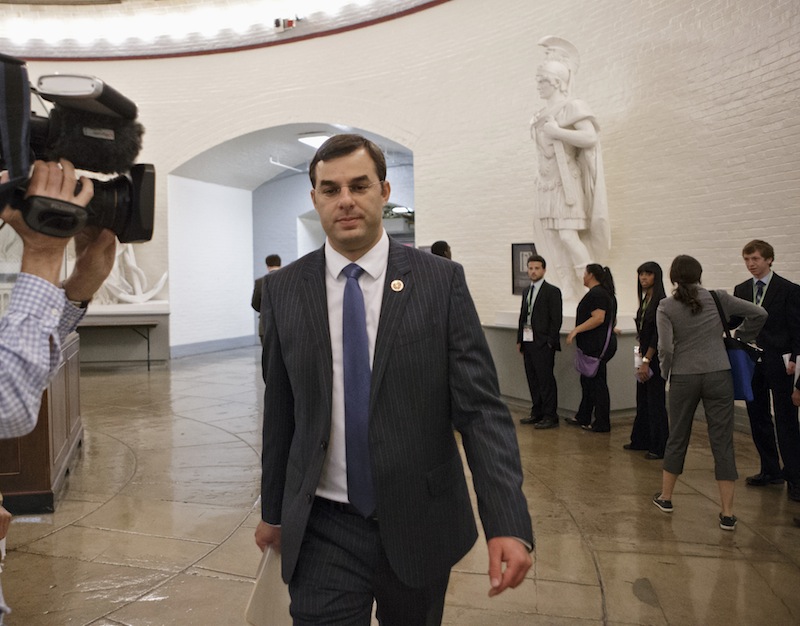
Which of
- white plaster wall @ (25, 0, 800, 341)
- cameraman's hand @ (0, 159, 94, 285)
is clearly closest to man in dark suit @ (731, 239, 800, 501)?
white plaster wall @ (25, 0, 800, 341)

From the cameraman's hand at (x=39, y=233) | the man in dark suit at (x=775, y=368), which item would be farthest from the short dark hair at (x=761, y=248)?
the cameraman's hand at (x=39, y=233)

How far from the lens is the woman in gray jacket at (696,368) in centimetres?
411

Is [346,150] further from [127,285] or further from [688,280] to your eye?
[127,285]

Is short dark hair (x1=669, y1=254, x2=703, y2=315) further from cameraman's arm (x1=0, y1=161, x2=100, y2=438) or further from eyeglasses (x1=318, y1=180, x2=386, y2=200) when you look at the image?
cameraman's arm (x1=0, y1=161, x2=100, y2=438)

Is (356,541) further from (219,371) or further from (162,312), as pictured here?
(162,312)

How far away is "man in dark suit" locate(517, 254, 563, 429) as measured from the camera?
6.93m

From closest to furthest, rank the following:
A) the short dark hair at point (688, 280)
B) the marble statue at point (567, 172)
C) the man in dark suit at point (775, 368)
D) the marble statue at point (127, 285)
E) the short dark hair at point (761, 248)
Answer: the short dark hair at point (688, 280) < the man in dark suit at point (775, 368) < the short dark hair at point (761, 248) < the marble statue at point (567, 172) < the marble statue at point (127, 285)

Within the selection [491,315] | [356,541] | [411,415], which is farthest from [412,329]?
[491,315]

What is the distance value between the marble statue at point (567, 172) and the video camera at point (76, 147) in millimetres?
6824

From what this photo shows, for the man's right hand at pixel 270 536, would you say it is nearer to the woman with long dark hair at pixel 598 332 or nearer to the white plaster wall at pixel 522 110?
the woman with long dark hair at pixel 598 332

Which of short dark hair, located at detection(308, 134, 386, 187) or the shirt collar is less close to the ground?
short dark hair, located at detection(308, 134, 386, 187)

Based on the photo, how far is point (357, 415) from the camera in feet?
5.59

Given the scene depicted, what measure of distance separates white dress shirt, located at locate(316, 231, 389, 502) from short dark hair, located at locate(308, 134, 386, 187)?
186mm

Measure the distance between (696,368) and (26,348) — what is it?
154 inches
